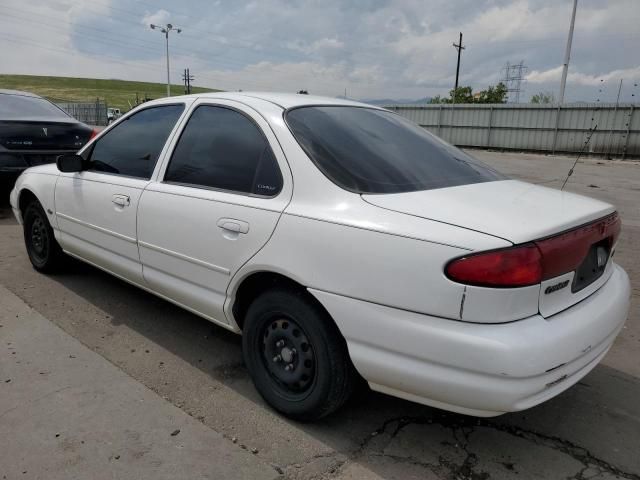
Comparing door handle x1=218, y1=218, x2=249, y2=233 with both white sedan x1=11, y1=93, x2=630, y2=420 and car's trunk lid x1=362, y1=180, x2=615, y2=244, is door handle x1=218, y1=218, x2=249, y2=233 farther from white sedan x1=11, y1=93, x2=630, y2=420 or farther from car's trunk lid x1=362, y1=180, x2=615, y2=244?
car's trunk lid x1=362, y1=180, x2=615, y2=244

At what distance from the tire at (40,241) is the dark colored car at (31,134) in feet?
8.13

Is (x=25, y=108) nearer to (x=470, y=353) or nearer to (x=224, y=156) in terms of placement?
(x=224, y=156)

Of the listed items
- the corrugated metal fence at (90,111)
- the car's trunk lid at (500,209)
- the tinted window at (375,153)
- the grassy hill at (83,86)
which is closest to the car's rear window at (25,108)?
the tinted window at (375,153)

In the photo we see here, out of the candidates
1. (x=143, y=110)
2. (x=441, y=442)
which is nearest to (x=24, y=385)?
(x=143, y=110)

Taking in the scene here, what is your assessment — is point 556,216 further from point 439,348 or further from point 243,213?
point 243,213

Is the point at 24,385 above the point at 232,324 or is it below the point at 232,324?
below

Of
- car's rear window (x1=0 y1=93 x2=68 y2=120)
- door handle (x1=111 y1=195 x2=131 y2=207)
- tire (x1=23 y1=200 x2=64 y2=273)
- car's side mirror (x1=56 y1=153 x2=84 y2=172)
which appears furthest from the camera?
car's rear window (x1=0 y1=93 x2=68 y2=120)

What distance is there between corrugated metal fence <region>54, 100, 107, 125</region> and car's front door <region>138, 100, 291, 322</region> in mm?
38674

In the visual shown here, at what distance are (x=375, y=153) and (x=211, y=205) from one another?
920mm

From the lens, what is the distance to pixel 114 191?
3.51 metres

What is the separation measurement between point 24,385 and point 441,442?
2278 mm

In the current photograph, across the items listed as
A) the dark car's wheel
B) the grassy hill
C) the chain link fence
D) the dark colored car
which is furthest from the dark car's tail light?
the grassy hill

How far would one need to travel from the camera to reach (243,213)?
2613mm

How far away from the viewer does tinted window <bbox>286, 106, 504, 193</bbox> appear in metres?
2.45
